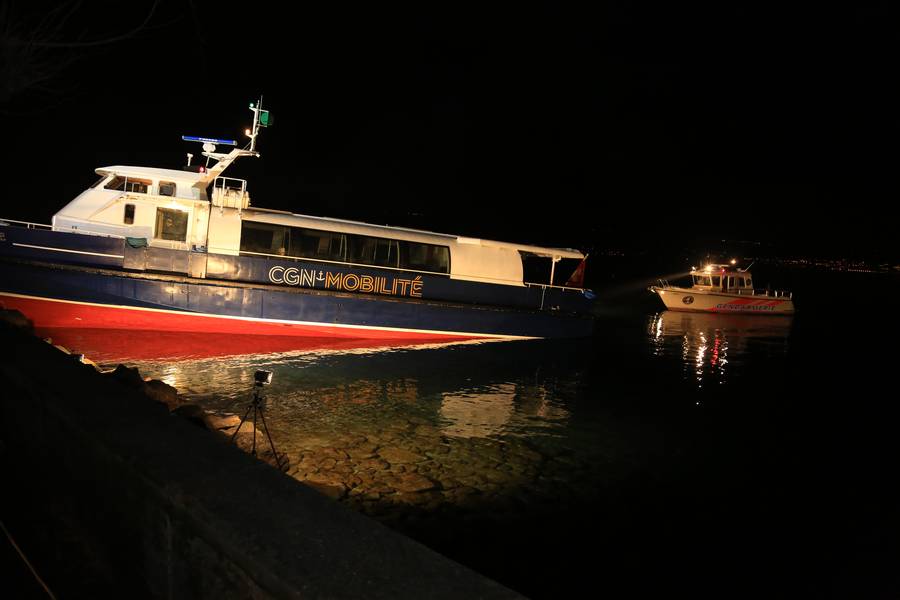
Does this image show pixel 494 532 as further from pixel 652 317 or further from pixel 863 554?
pixel 652 317

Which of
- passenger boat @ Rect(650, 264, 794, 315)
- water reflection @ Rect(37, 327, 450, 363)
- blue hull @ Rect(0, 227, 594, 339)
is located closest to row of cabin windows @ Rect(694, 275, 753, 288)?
passenger boat @ Rect(650, 264, 794, 315)

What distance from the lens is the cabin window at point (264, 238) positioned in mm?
13609

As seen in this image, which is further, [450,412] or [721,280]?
[721,280]

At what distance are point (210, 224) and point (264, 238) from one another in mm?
1179

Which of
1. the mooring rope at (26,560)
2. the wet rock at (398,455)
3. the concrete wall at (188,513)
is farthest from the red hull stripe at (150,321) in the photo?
the mooring rope at (26,560)

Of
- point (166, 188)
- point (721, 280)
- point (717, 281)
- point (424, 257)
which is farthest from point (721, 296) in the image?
point (166, 188)

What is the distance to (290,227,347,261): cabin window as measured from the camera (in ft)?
46.1

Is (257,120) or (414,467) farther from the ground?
(257,120)

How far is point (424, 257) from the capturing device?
15.3m

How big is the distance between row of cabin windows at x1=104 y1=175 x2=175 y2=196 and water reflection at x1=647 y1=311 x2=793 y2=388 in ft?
41.6

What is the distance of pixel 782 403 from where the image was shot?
12469mm

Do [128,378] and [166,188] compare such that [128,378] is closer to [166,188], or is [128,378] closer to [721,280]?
[166,188]

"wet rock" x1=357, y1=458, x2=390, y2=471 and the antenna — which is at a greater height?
the antenna

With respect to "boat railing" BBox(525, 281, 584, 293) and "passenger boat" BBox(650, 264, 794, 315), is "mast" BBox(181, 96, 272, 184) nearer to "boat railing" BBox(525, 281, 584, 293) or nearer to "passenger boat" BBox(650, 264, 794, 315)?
"boat railing" BBox(525, 281, 584, 293)
